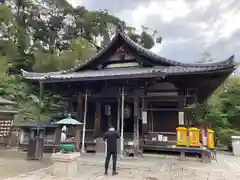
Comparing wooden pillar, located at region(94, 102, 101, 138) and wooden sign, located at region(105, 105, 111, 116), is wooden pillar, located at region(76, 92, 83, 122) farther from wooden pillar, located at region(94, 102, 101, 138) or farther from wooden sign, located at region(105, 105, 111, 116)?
wooden sign, located at region(105, 105, 111, 116)

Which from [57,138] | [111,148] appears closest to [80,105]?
[57,138]

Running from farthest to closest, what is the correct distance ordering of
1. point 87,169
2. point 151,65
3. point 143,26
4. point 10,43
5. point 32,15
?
point 143,26 → point 32,15 → point 10,43 → point 151,65 → point 87,169

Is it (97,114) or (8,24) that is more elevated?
(8,24)

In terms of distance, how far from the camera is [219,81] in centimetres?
1041

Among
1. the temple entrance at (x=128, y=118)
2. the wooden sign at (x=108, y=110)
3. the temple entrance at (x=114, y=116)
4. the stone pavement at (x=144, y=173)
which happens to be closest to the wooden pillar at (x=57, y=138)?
the temple entrance at (x=114, y=116)

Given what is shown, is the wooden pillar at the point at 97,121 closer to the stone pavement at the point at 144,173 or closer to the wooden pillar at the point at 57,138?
the wooden pillar at the point at 57,138

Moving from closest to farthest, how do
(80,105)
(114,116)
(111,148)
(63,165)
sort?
(63,165)
(111,148)
(80,105)
(114,116)

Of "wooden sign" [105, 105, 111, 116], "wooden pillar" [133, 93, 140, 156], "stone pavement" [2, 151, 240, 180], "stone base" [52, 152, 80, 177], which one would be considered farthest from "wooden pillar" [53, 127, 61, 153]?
"stone base" [52, 152, 80, 177]

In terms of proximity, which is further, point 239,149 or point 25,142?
point 239,149

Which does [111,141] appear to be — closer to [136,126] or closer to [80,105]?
[136,126]

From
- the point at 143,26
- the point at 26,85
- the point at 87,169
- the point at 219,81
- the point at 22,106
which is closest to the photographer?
the point at 87,169

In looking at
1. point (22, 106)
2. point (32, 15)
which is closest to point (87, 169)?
point (22, 106)

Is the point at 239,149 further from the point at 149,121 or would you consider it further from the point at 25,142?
the point at 25,142

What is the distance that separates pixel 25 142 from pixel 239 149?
39.5ft
